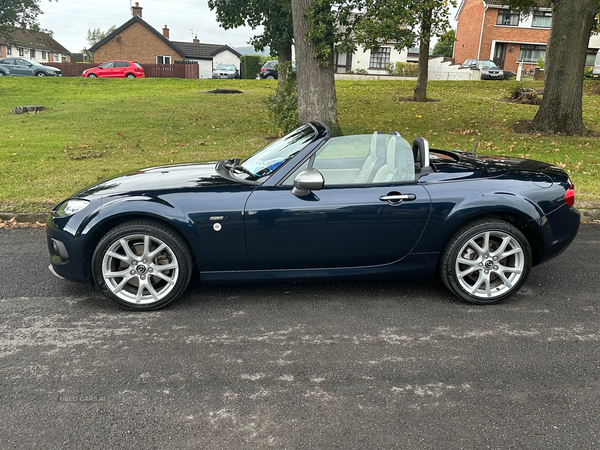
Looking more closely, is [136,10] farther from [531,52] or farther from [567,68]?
[567,68]

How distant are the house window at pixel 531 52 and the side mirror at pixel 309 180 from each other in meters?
45.7

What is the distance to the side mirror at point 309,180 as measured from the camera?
374 centimetres

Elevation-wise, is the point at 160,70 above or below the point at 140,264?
above

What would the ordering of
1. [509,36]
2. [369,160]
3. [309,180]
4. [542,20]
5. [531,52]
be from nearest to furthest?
[309,180] < [369,160] < [542,20] < [509,36] < [531,52]

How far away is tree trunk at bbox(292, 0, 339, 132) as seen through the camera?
387 inches

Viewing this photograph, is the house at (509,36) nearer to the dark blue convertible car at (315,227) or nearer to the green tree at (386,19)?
the green tree at (386,19)

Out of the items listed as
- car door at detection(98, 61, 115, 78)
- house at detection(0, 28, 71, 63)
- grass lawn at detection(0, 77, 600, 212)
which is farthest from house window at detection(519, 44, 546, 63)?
house at detection(0, 28, 71, 63)

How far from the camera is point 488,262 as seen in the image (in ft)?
13.1

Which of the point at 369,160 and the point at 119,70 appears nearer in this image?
the point at 369,160

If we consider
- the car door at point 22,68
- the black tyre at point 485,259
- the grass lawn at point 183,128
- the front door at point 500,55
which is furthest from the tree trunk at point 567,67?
the front door at point 500,55

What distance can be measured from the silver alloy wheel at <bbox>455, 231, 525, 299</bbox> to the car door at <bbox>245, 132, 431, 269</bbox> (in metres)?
0.44

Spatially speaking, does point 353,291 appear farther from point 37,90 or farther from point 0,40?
point 0,40

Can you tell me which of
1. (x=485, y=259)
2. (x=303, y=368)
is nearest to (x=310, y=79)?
(x=485, y=259)

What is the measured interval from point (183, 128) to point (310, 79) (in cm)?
514
